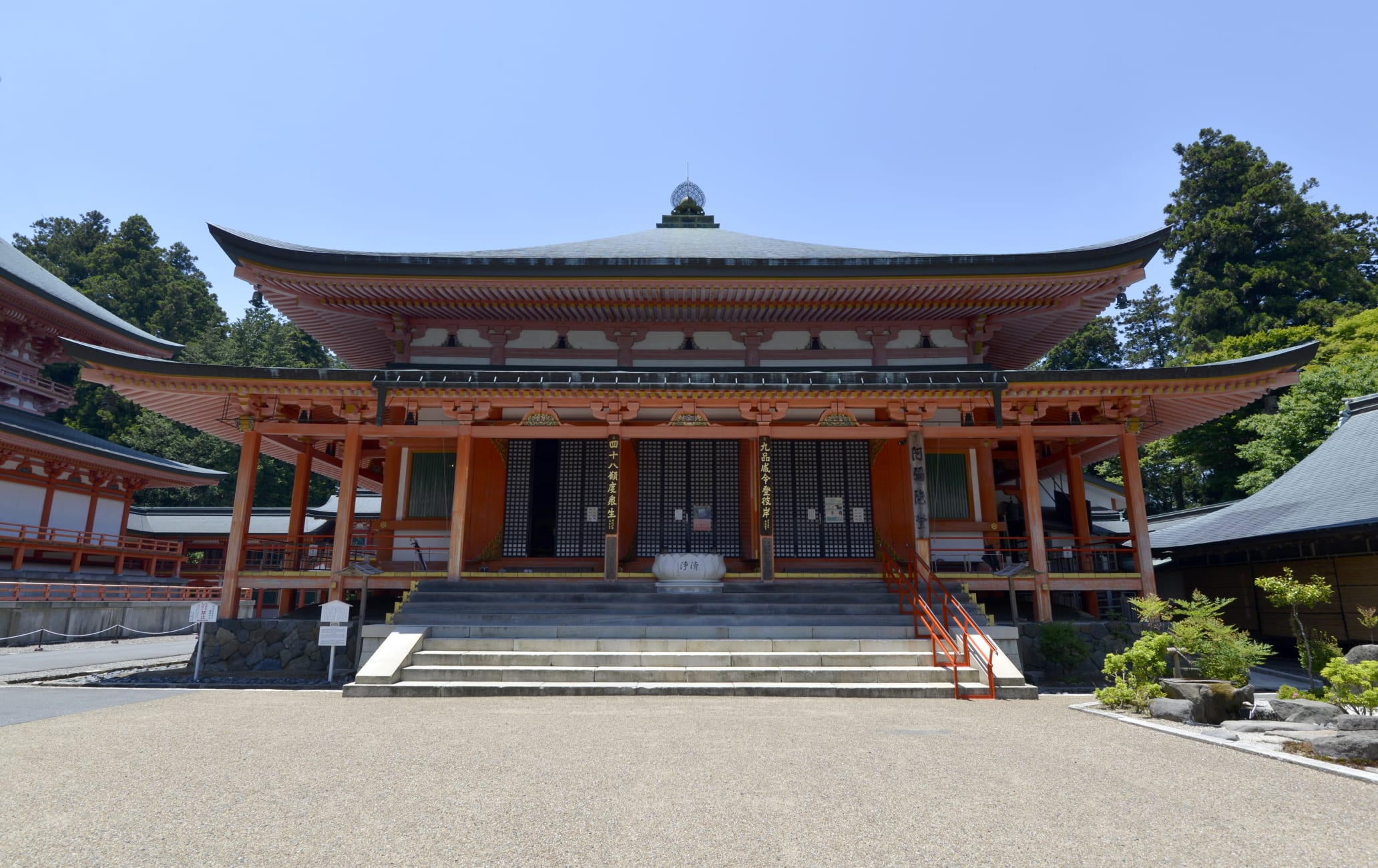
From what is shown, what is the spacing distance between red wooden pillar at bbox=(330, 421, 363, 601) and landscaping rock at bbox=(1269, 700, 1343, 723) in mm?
14430

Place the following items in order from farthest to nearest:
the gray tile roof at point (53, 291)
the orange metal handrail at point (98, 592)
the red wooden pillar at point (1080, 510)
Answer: the gray tile roof at point (53, 291), the orange metal handrail at point (98, 592), the red wooden pillar at point (1080, 510)

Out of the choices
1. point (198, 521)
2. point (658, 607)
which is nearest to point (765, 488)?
point (658, 607)

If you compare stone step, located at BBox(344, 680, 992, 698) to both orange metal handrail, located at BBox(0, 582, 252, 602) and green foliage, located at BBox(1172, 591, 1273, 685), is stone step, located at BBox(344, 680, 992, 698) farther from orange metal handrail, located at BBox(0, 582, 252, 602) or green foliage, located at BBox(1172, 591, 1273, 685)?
orange metal handrail, located at BBox(0, 582, 252, 602)

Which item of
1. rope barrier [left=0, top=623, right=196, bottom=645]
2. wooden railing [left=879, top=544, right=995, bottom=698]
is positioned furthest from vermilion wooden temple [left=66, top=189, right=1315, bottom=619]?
rope barrier [left=0, top=623, right=196, bottom=645]

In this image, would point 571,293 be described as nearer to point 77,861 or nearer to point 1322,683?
point 77,861

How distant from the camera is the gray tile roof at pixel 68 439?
74.6ft

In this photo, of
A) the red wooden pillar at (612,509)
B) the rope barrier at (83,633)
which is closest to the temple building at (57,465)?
the rope barrier at (83,633)

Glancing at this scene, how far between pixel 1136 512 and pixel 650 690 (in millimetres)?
10282

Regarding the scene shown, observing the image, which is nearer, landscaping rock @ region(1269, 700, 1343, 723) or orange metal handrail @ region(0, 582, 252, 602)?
landscaping rock @ region(1269, 700, 1343, 723)

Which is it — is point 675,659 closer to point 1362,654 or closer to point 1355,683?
point 1355,683

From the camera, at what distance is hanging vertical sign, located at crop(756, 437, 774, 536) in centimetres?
1388

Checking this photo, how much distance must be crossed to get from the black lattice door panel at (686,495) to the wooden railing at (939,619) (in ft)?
12.1

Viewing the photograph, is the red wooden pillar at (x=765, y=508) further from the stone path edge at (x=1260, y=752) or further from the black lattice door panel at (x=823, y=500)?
the stone path edge at (x=1260, y=752)

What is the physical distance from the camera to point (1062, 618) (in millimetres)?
13586
